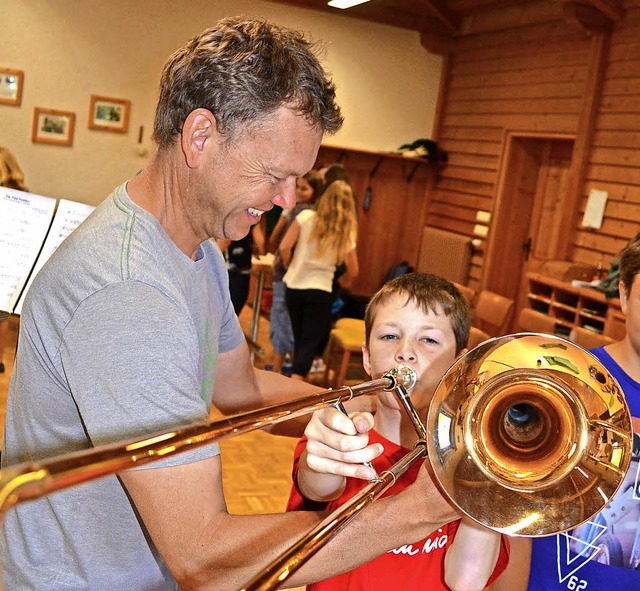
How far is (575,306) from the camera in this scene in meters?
6.32

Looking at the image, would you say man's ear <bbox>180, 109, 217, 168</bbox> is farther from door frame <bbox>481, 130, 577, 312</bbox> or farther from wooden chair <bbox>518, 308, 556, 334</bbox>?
door frame <bbox>481, 130, 577, 312</bbox>

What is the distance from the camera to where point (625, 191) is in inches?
250

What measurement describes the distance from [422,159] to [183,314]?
8554mm

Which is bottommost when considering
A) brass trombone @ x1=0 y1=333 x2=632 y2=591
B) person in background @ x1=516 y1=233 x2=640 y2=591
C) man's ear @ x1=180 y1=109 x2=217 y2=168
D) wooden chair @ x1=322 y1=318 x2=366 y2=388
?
wooden chair @ x1=322 y1=318 x2=366 y2=388

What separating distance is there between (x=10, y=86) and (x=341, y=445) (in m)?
7.79

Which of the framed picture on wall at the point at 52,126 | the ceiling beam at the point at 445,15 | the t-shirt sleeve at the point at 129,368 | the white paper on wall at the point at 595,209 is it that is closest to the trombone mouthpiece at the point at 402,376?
the t-shirt sleeve at the point at 129,368

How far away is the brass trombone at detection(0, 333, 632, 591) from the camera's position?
4.25 ft

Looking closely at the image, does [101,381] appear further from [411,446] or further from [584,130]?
[584,130]

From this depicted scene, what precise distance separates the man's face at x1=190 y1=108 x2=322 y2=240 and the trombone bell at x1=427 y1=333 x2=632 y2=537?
46 centimetres

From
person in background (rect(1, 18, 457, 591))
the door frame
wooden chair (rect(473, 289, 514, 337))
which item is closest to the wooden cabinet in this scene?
wooden chair (rect(473, 289, 514, 337))

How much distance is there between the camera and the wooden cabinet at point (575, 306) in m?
5.59

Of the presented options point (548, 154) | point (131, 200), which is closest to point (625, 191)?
point (548, 154)

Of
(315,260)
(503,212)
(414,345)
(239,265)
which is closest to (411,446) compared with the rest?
(414,345)

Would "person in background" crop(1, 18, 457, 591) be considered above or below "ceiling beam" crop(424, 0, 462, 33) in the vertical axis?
below
